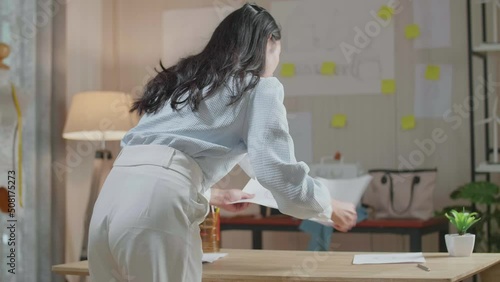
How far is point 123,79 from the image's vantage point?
534 centimetres

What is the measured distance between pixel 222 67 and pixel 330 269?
708mm

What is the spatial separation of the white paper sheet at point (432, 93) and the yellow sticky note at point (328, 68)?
0.49 meters

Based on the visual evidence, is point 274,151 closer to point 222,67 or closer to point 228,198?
point 222,67

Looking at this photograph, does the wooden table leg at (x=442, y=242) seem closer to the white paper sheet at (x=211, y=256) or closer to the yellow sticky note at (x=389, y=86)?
the yellow sticky note at (x=389, y=86)

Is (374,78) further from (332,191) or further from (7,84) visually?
(7,84)

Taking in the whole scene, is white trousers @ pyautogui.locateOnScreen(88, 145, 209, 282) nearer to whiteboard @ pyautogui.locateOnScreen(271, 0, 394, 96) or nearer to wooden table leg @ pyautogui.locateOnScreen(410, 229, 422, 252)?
wooden table leg @ pyautogui.locateOnScreen(410, 229, 422, 252)

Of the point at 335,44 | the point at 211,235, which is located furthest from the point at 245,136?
the point at 335,44

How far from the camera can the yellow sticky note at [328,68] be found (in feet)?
15.9

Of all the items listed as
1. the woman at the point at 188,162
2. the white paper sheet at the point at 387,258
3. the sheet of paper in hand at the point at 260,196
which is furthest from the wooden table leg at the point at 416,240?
the woman at the point at 188,162

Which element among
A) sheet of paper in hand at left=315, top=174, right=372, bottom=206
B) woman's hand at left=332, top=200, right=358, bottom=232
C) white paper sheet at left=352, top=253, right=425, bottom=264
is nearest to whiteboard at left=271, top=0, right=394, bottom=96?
sheet of paper in hand at left=315, top=174, right=372, bottom=206

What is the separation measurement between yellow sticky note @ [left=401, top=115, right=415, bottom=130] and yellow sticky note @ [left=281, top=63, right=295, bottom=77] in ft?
2.39

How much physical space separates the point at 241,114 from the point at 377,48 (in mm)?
3037

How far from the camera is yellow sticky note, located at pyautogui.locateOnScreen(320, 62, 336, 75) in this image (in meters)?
4.83

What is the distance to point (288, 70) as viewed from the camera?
4941 mm
